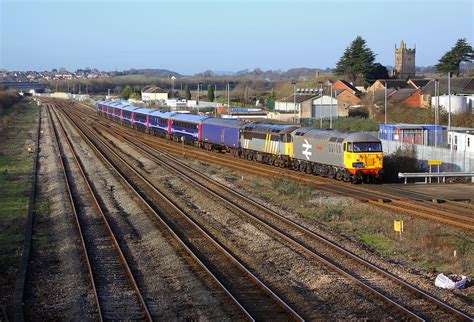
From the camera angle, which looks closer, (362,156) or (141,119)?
(362,156)

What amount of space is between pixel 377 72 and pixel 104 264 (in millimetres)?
115400

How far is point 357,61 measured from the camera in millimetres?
122812

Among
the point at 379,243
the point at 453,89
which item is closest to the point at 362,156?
the point at 379,243

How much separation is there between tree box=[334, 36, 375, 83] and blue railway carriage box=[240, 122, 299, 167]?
258 feet

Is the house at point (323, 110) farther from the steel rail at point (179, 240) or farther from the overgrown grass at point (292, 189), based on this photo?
the overgrown grass at point (292, 189)

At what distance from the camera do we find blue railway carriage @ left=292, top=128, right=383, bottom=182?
33.3 metres

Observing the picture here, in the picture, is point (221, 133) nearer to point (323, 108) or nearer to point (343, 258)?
point (343, 258)

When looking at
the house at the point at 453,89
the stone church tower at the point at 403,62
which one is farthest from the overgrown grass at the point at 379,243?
the stone church tower at the point at 403,62

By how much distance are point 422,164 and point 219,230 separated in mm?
19998

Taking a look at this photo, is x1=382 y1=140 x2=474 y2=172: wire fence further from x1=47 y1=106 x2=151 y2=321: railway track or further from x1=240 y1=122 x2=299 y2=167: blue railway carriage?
x1=47 y1=106 x2=151 y2=321: railway track

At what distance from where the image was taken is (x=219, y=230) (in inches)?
905

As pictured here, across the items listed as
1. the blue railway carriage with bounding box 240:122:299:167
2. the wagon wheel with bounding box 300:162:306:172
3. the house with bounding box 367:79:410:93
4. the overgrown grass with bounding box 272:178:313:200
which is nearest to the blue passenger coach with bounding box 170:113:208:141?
the blue railway carriage with bounding box 240:122:299:167

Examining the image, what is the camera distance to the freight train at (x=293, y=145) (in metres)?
33.5

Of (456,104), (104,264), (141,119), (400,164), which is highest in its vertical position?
(456,104)
